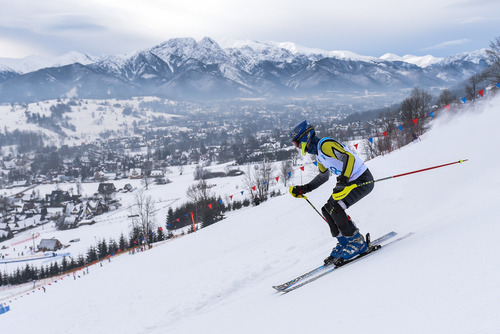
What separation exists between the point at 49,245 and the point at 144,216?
65.1 feet

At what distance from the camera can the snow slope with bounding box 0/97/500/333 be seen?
2.62 m

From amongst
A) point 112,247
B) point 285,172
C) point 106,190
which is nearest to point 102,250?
point 112,247

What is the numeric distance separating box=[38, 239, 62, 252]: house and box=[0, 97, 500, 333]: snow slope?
53.1 metres

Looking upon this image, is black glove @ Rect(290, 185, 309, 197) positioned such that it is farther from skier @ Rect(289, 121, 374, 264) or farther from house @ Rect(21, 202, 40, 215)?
house @ Rect(21, 202, 40, 215)

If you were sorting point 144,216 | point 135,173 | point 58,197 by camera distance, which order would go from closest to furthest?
point 144,216
point 58,197
point 135,173

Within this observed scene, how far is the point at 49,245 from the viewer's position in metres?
60.2

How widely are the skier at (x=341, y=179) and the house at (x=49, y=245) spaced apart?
224 ft

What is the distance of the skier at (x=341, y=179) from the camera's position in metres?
4.97

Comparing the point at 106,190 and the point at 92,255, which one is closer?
the point at 92,255

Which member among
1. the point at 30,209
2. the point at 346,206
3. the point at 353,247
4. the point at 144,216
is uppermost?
the point at 346,206

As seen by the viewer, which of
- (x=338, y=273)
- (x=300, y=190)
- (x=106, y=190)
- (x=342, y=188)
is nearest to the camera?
(x=338, y=273)

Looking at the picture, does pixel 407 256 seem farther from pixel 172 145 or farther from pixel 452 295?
pixel 172 145

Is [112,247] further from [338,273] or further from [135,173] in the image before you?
[135,173]

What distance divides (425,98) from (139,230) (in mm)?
47752
